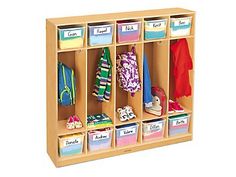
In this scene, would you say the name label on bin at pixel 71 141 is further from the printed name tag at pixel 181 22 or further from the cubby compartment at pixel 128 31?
the printed name tag at pixel 181 22

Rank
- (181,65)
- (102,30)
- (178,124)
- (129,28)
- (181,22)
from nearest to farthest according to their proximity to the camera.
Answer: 1. (102,30)
2. (129,28)
3. (181,22)
4. (181,65)
5. (178,124)

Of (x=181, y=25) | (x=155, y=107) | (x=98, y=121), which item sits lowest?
(x=98, y=121)

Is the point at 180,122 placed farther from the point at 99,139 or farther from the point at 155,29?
the point at 155,29

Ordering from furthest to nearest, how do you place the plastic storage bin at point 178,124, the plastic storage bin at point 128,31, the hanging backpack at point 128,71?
the plastic storage bin at point 178,124 < the hanging backpack at point 128,71 < the plastic storage bin at point 128,31

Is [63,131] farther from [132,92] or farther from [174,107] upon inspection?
[174,107]

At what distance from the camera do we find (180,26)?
721 cm

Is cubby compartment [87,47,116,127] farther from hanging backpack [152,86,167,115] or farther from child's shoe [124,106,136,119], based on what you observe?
hanging backpack [152,86,167,115]

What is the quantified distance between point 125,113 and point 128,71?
1.50ft

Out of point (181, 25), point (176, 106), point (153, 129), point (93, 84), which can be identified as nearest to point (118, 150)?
point (153, 129)

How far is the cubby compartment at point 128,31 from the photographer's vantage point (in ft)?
22.6

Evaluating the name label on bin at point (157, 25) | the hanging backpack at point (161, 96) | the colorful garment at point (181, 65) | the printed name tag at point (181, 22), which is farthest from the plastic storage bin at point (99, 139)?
the printed name tag at point (181, 22)
